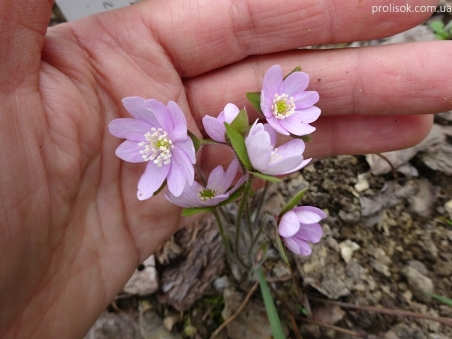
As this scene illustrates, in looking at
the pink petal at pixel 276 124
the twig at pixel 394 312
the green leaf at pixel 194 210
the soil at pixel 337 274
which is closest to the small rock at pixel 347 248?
the soil at pixel 337 274

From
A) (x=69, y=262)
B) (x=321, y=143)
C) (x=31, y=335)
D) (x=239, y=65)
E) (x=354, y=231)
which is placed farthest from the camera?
(x=354, y=231)

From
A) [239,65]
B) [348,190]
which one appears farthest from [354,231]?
[239,65]

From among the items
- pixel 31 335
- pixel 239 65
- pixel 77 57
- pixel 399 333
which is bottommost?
pixel 399 333

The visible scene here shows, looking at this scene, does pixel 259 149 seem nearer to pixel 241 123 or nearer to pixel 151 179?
pixel 241 123

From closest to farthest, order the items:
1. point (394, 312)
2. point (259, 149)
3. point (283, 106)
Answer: point (259, 149), point (283, 106), point (394, 312)

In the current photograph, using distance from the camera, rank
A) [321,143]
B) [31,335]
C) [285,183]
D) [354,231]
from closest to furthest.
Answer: [31,335]
[321,143]
[354,231]
[285,183]

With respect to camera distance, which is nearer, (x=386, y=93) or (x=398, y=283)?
(x=386, y=93)

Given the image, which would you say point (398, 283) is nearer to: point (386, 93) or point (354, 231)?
point (354, 231)

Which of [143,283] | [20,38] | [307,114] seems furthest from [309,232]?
[20,38]
